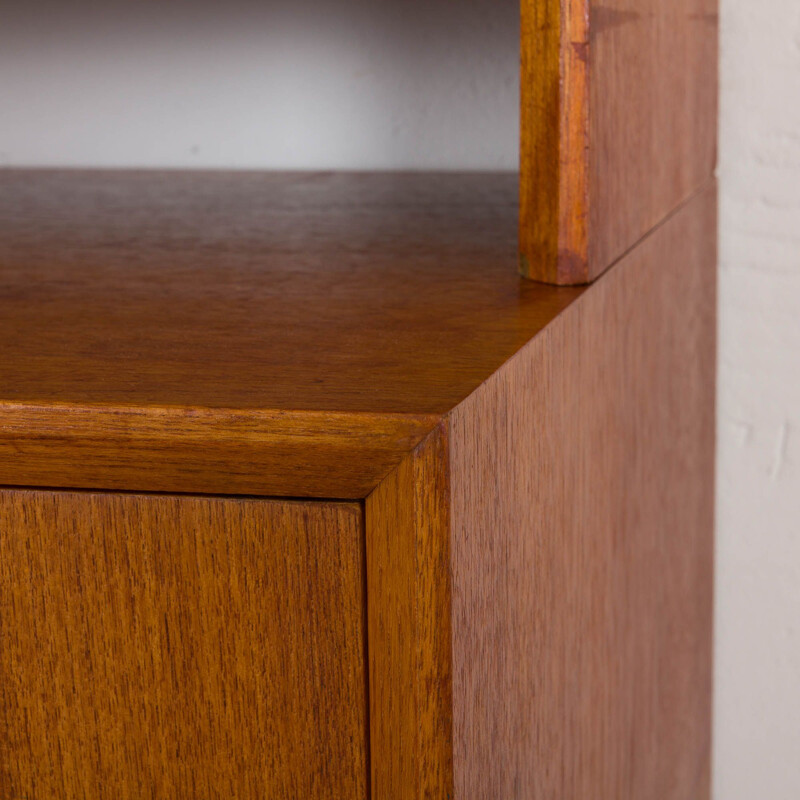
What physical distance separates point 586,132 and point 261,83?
0.55 metres

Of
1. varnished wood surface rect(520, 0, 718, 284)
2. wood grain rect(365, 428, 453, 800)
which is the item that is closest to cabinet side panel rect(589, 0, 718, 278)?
varnished wood surface rect(520, 0, 718, 284)

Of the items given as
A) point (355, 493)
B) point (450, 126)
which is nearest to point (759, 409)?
point (450, 126)

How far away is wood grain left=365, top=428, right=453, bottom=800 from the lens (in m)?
0.33

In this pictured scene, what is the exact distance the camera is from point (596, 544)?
0.51 metres

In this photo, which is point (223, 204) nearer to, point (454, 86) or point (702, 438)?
point (454, 86)

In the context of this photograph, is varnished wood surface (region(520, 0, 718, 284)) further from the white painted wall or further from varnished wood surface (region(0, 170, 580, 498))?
→ the white painted wall

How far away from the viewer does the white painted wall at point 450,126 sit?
2.59ft

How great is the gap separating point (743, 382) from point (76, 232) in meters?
0.44

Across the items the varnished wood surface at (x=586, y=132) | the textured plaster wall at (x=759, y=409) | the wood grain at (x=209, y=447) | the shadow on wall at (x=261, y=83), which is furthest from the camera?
the shadow on wall at (x=261, y=83)

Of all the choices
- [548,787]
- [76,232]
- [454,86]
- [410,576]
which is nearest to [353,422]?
[410,576]

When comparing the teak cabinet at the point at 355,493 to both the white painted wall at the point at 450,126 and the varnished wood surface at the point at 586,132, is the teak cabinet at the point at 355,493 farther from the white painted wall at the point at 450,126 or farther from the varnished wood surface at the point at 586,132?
the white painted wall at the point at 450,126

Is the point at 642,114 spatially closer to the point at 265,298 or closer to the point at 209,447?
the point at 265,298

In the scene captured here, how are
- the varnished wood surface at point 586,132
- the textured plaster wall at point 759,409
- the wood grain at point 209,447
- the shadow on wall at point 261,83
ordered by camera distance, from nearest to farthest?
the wood grain at point 209,447, the varnished wood surface at point 586,132, the textured plaster wall at point 759,409, the shadow on wall at point 261,83

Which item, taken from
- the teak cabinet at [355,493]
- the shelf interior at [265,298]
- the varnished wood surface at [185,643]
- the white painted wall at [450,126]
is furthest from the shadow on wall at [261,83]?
the varnished wood surface at [185,643]
